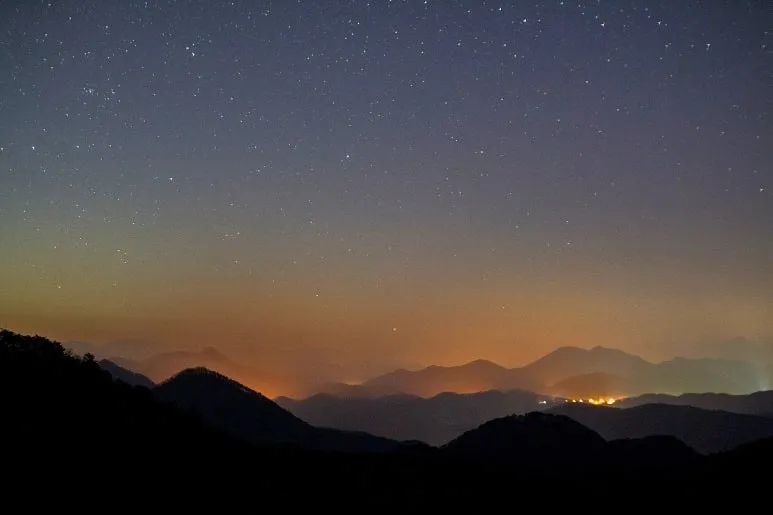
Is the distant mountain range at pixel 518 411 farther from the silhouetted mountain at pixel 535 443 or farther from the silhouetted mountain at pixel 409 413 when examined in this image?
the silhouetted mountain at pixel 535 443

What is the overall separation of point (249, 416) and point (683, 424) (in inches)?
3183

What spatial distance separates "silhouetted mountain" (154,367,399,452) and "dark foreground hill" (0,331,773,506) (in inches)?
1524

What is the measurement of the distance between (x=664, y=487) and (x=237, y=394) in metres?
63.9

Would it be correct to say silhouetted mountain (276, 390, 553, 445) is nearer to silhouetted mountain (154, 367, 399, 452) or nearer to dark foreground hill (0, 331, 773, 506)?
silhouetted mountain (154, 367, 399, 452)

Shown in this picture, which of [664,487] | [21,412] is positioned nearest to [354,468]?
[21,412]

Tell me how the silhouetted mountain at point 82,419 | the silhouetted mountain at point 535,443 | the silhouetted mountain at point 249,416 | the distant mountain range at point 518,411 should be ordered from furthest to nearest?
the distant mountain range at point 518,411 < the silhouetted mountain at point 249,416 < the silhouetted mountain at point 535,443 < the silhouetted mountain at point 82,419

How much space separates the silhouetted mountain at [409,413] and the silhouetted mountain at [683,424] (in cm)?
4758

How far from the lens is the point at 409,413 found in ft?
526

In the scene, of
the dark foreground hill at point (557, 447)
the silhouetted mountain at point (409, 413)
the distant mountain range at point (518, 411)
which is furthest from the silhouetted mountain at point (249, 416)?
the silhouetted mountain at point (409, 413)

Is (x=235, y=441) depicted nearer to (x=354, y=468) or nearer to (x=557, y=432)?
(x=354, y=468)

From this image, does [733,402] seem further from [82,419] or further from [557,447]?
[82,419]

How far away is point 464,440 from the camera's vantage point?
177 ft

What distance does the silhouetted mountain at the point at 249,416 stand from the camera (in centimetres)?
6494

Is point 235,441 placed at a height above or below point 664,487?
above
